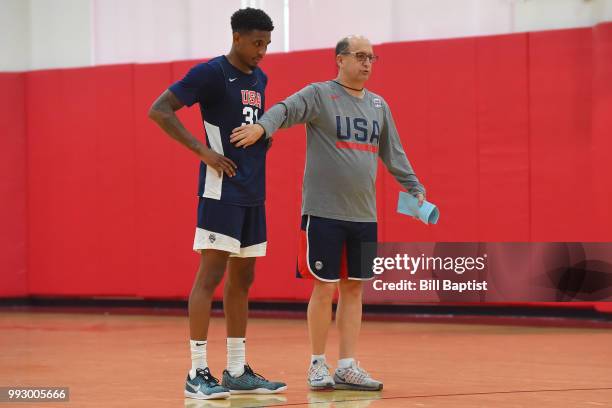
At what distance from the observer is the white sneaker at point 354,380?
14.7 ft

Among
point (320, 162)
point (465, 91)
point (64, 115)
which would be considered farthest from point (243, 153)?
point (64, 115)

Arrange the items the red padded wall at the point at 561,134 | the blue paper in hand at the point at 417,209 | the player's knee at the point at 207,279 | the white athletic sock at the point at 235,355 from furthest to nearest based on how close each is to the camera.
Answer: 1. the red padded wall at the point at 561,134
2. the blue paper in hand at the point at 417,209
3. the white athletic sock at the point at 235,355
4. the player's knee at the point at 207,279

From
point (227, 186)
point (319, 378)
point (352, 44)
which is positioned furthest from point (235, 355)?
point (352, 44)

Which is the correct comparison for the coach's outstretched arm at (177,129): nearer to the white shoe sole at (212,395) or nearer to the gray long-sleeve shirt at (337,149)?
the gray long-sleeve shirt at (337,149)

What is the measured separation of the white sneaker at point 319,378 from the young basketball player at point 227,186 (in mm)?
162

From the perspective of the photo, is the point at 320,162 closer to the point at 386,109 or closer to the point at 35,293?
the point at 386,109

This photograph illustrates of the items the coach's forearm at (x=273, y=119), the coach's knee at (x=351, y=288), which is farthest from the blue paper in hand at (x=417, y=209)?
Answer: the coach's forearm at (x=273, y=119)

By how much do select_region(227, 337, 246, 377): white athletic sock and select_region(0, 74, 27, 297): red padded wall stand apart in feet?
20.2

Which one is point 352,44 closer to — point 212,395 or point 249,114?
point 249,114

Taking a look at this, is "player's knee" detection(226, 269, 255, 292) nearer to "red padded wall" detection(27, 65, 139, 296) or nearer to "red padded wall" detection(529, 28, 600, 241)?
"red padded wall" detection(529, 28, 600, 241)

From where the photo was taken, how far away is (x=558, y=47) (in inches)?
315

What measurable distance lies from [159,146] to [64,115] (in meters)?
1.21

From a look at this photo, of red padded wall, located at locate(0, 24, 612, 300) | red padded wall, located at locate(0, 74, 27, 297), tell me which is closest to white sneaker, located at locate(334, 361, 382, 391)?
red padded wall, located at locate(0, 24, 612, 300)

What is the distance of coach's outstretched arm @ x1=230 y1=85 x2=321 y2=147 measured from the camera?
426 centimetres
